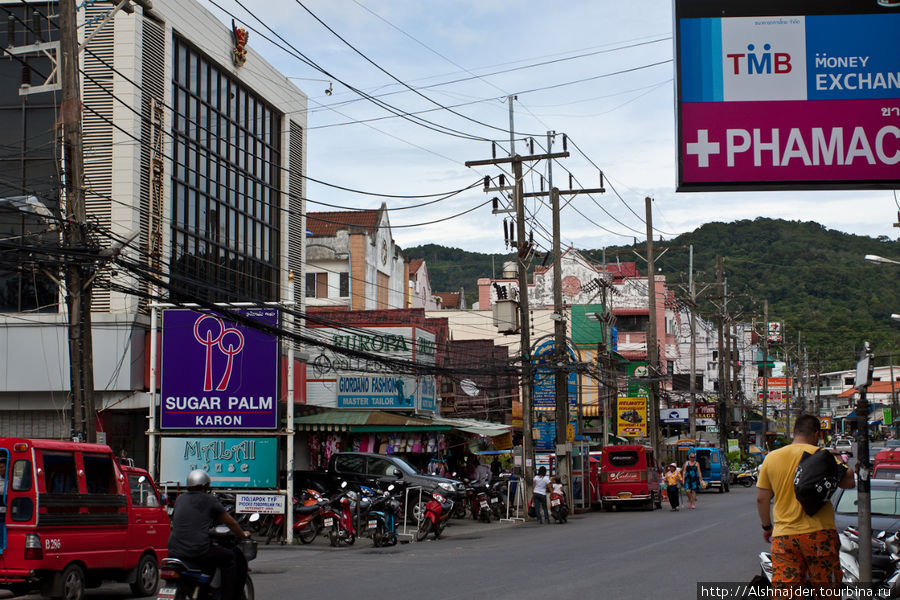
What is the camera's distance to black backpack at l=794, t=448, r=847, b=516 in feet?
26.7

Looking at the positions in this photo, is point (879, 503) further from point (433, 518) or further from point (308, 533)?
point (308, 533)

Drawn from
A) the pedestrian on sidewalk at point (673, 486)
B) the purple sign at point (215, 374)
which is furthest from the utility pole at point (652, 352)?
the purple sign at point (215, 374)

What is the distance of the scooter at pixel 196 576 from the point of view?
9.57 metres

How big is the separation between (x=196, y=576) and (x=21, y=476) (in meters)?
4.34

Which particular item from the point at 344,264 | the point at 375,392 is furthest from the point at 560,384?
the point at 344,264

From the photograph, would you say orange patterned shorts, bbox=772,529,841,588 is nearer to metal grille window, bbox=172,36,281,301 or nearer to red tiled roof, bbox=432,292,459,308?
metal grille window, bbox=172,36,281,301

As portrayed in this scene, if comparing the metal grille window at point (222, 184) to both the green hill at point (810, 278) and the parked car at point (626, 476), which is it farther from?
the green hill at point (810, 278)

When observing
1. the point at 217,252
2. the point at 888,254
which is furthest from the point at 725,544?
the point at 888,254

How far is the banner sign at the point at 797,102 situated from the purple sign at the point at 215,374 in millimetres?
15044

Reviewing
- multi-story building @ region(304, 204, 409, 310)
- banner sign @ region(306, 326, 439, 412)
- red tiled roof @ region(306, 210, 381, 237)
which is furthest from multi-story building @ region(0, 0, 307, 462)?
red tiled roof @ region(306, 210, 381, 237)

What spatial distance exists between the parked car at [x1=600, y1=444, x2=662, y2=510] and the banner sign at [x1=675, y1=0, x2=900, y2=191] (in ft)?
92.8

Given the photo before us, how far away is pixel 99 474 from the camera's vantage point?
1421cm

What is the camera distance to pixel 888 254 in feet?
284

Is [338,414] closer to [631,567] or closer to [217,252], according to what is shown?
[217,252]
